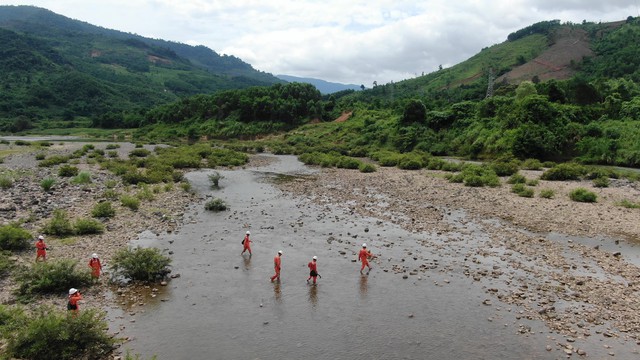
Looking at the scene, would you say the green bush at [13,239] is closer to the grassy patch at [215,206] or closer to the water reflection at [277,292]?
the water reflection at [277,292]

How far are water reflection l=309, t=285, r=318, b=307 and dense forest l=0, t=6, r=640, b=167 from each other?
1800 inches

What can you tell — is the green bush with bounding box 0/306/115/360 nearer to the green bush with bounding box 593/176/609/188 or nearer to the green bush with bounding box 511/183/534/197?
the green bush with bounding box 511/183/534/197

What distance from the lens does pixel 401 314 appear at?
17078 millimetres

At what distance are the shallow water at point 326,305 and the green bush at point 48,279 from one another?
146 inches

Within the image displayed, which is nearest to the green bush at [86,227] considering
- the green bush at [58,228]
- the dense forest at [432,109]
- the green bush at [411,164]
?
the green bush at [58,228]

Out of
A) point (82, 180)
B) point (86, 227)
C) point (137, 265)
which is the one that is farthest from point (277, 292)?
point (82, 180)

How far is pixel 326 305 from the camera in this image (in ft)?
58.6

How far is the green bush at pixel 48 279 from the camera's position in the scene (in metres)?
17.1

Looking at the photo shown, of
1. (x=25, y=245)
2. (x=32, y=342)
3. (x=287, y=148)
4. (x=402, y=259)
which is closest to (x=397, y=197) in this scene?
(x=402, y=259)

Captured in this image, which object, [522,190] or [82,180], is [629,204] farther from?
[82,180]

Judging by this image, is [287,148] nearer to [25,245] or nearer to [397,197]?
A: [397,197]

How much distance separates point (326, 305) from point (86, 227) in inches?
627

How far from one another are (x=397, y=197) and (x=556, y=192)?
45.9 ft

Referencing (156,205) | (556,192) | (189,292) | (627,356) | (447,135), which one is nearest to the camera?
(627,356)
